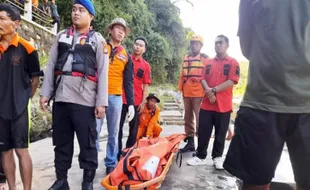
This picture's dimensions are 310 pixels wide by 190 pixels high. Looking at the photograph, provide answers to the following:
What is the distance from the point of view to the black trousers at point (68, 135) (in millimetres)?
2443

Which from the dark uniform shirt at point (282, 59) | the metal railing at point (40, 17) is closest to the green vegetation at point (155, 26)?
the metal railing at point (40, 17)

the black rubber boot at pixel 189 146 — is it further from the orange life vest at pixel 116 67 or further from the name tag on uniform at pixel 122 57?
the name tag on uniform at pixel 122 57

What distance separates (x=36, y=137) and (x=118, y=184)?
148 inches

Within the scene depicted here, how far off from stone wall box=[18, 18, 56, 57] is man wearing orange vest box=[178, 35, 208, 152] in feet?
14.6

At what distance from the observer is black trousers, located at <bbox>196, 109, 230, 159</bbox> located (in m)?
3.55

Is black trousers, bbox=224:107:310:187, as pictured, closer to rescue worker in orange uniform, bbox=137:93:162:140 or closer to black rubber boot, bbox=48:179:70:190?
black rubber boot, bbox=48:179:70:190

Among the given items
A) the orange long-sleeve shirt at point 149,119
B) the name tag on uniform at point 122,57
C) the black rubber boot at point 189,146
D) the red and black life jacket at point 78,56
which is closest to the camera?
the red and black life jacket at point 78,56

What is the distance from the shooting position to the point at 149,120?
15.6 ft

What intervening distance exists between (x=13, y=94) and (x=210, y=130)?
2364 mm

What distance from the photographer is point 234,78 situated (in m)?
3.54

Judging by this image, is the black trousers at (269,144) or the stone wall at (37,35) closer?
the black trousers at (269,144)

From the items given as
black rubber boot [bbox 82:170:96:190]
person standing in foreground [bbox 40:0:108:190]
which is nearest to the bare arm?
person standing in foreground [bbox 40:0:108:190]

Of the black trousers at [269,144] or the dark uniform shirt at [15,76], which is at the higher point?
the dark uniform shirt at [15,76]

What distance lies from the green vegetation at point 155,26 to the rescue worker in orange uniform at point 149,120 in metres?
7.97
